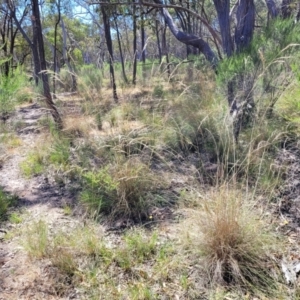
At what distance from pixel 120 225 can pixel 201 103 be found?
7.96 feet

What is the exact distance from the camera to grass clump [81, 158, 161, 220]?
2525 millimetres

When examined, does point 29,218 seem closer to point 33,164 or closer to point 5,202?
point 5,202

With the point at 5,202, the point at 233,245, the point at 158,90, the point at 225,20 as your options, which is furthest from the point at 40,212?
the point at 225,20

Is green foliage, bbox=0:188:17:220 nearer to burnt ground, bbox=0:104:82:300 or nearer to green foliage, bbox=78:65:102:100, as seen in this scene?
burnt ground, bbox=0:104:82:300

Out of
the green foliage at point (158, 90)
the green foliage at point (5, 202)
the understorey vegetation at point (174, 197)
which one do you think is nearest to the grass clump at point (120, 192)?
the understorey vegetation at point (174, 197)

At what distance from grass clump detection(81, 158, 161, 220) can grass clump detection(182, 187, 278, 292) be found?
0.72 meters

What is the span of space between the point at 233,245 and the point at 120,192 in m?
1.06

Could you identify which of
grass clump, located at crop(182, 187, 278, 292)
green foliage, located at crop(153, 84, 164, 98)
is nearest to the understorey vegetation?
grass clump, located at crop(182, 187, 278, 292)

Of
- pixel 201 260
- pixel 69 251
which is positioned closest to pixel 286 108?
pixel 201 260

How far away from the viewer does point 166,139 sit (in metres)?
3.57

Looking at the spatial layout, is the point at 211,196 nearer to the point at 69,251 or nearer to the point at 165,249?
the point at 165,249

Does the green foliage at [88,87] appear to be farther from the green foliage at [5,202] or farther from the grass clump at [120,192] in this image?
the green foliage at [5,202]

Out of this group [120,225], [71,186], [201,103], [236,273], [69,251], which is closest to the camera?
[236,273]

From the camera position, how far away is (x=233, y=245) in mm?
1846
